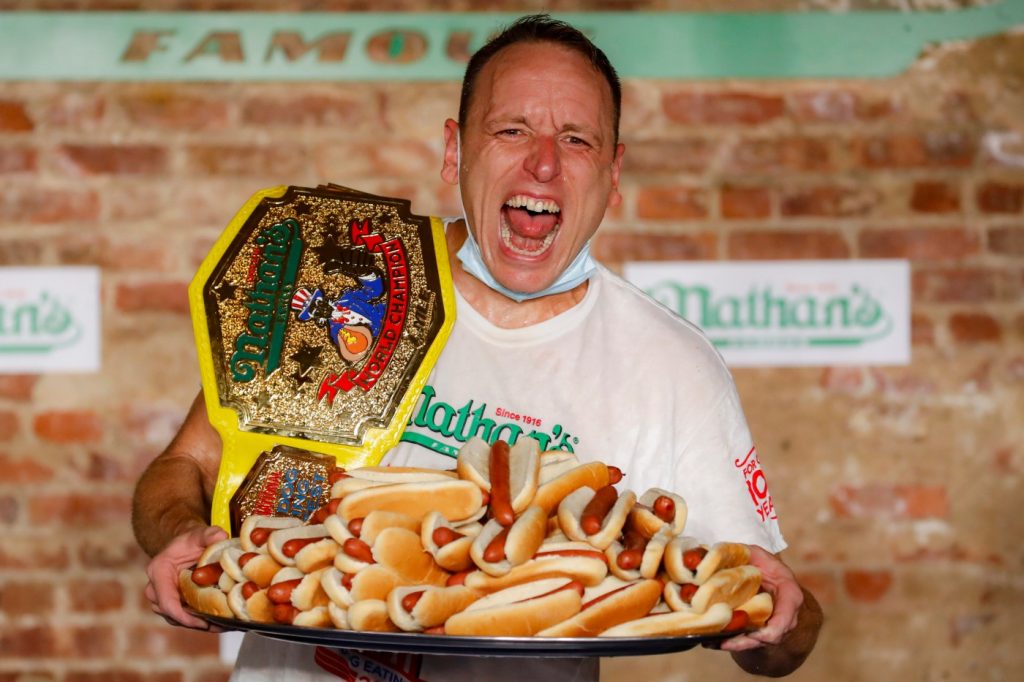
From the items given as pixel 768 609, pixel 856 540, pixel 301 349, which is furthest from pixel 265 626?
pixel 856 540

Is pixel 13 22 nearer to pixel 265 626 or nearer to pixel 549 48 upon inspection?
pixel 549 48

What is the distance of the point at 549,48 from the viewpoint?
1.86 m

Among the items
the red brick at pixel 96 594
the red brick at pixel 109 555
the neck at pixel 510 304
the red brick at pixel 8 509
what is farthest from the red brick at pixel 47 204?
the neck at pixel 510 304

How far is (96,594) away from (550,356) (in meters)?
1.91

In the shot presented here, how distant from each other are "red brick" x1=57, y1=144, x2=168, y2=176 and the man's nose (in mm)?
1655

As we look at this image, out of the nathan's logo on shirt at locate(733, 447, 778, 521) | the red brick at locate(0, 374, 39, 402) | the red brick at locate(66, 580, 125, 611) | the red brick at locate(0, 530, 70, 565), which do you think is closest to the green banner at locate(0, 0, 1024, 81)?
the red brick at locate(0, 374, 39, 402)

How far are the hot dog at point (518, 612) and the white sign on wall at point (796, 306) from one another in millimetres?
2050

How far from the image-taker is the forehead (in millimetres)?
1836

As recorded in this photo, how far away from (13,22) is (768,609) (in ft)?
8.73

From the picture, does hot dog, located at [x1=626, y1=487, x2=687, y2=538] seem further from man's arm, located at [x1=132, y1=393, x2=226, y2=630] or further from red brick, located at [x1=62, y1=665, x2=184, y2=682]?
red brick, located at [x1=62, y1=665, x2=184, y2=682]

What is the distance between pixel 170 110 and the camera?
3.19 meters

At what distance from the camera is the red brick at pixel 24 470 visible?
318 centimetres

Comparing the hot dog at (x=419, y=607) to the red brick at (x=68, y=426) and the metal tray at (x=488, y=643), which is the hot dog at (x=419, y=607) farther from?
the red brick at (x=68, y=426)

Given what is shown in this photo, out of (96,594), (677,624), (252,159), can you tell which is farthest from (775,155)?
(677,624)
